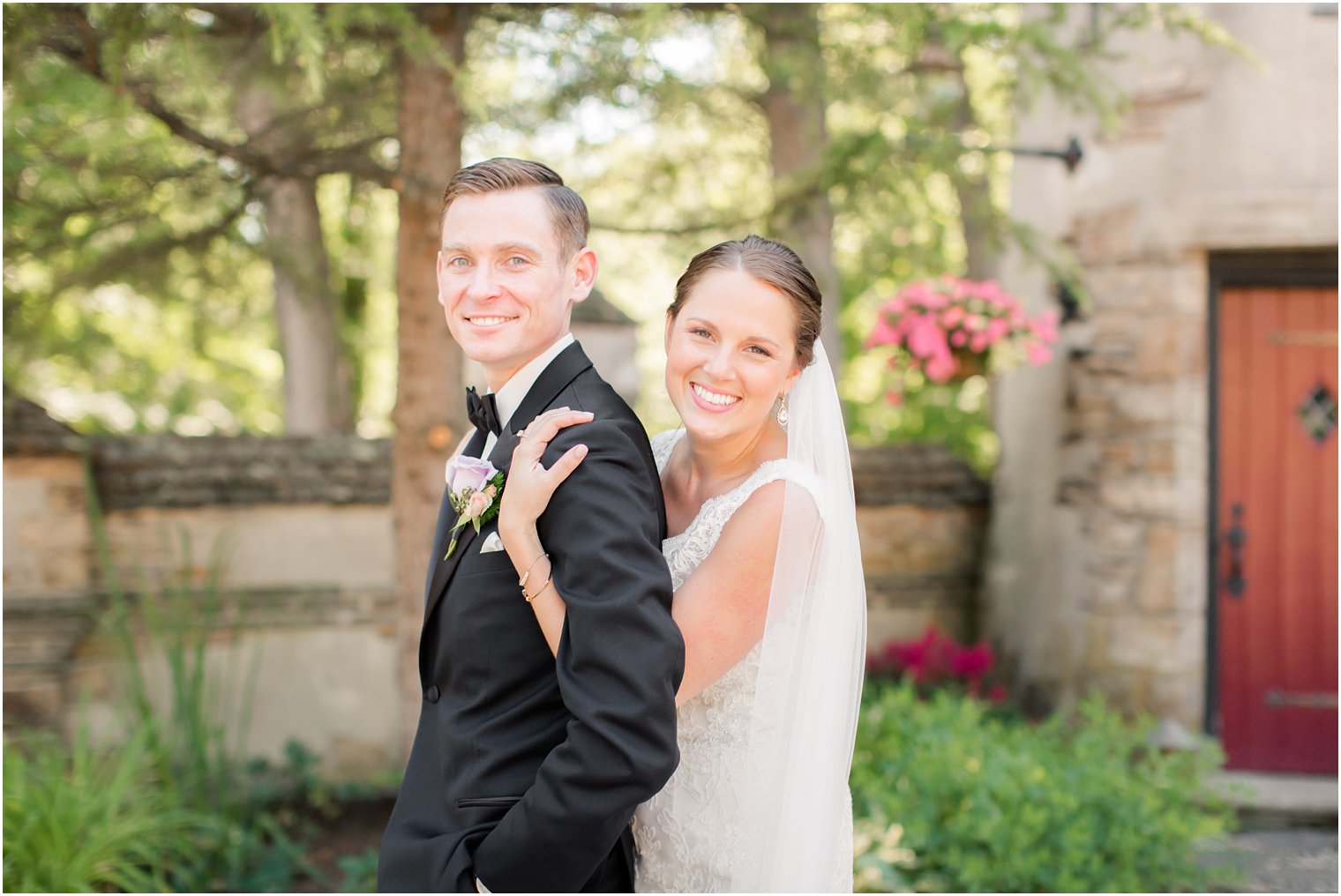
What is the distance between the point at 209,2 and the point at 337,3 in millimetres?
1010

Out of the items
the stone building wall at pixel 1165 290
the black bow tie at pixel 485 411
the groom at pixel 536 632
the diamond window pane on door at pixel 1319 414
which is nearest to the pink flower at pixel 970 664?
the stone building wall at pixel 1165 290

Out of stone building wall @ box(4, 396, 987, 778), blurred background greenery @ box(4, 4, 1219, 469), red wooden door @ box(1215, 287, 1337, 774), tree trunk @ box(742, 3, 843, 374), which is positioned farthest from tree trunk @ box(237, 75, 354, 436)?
red wooden door @ box(1215, 287, 1337, 774)

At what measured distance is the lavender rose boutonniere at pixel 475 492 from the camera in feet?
6.06

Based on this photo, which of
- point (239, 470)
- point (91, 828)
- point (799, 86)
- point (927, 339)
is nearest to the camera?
point (91, 828)

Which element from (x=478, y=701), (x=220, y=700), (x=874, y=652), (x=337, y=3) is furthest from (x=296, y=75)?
(x=874, y=652)

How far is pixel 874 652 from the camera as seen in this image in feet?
22.6

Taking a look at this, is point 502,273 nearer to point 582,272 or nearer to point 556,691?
point 582,272

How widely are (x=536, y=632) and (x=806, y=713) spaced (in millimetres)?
618

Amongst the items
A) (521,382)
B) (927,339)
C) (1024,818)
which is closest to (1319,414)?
(927,339)

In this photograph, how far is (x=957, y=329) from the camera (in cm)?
570

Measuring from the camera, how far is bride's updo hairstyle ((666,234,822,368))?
200 cm

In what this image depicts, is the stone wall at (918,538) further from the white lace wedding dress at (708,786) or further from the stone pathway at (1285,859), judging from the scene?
the white lace wedding dress at (708,786)

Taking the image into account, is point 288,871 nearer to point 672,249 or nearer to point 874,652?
point 874,652

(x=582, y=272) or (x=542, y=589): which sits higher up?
(x=582, y=272)
